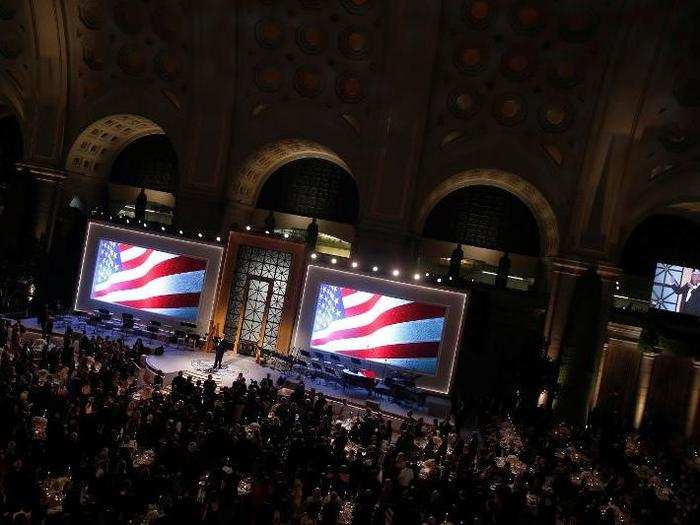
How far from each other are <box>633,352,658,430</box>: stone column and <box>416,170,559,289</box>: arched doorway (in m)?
5.20

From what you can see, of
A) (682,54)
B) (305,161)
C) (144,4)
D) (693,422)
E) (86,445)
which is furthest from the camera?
(305,161)

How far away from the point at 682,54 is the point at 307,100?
13.4m

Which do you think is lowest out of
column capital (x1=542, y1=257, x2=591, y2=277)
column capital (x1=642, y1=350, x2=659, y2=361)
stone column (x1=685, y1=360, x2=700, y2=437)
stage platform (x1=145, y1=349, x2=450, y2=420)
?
stage platform (x1=145, y1=349, x2=450, y2=420)

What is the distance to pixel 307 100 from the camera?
86.1 ft

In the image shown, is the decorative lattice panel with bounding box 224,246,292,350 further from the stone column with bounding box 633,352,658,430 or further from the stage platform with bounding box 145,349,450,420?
the stone column with bounding box 633,352,658,430

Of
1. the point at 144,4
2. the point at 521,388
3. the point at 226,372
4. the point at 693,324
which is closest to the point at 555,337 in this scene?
the point at 521,388

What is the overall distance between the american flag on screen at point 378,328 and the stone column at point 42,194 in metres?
13.3

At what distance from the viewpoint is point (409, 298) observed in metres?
23.2

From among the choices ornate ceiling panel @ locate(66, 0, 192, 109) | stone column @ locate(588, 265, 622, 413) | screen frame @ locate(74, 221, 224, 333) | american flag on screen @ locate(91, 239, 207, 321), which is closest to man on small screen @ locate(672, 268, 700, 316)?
stone column @ locate(588, 265, 622, 413)

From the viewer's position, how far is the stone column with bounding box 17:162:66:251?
28688 mm

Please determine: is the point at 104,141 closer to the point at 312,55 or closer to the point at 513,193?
the point at 312,55

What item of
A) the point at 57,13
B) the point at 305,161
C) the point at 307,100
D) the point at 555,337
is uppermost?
the point at 57,13

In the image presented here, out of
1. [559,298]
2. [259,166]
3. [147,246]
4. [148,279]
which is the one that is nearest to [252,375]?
[148,279]

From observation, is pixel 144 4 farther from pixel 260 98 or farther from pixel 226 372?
pixel 226 372
